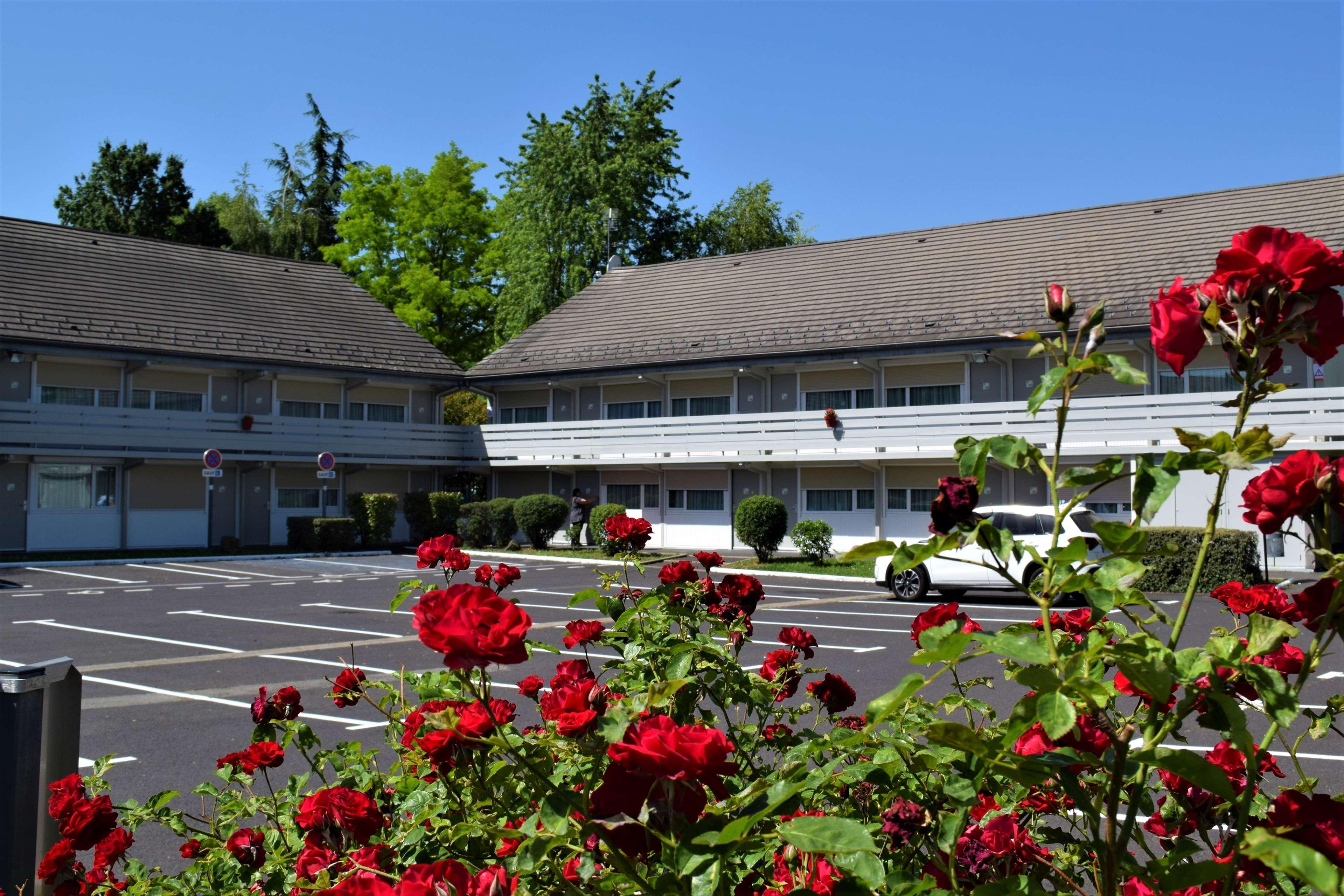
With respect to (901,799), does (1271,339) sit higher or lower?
higher

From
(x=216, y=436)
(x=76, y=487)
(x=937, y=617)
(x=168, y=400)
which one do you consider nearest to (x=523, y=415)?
(x=216, y=436)

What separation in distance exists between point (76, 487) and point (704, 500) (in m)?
17.4

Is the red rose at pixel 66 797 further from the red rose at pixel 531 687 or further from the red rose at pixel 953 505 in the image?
the red rose at pixel 953 505

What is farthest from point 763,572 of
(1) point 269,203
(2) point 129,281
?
(1) point 269,203

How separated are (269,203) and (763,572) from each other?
4702cm

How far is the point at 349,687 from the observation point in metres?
3.37

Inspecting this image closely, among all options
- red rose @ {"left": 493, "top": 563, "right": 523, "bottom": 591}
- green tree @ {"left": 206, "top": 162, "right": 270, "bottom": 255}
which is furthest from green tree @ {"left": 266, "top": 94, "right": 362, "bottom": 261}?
red rose @ {"left": 493, "top": 563, "right": 523, "bottom": 591}

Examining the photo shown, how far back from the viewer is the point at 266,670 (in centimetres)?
1173

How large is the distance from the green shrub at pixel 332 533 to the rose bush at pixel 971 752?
99.0ft

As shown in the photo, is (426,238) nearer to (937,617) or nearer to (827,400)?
(827,400)

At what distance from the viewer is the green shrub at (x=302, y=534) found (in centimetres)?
3177

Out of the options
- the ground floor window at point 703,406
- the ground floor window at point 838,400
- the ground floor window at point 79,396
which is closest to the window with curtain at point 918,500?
the ground floor window at point 838,400

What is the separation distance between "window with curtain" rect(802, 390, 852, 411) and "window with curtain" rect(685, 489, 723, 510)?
363cm

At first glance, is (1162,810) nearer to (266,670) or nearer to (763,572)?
(266,670)
